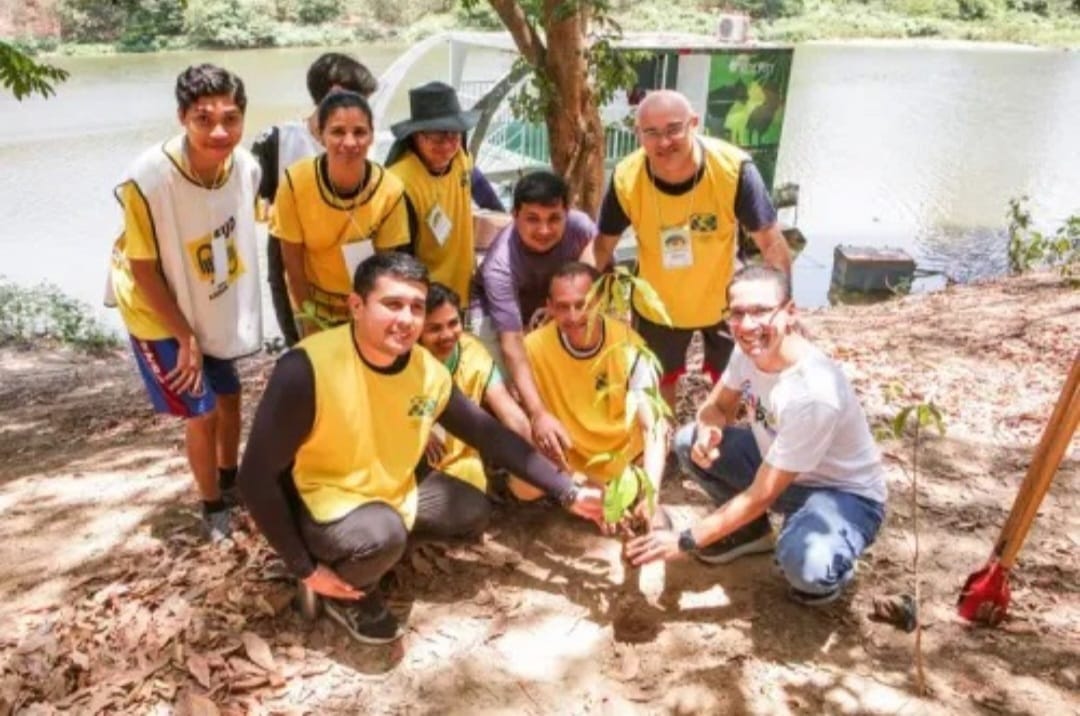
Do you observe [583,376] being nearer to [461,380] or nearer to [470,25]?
[461,380]

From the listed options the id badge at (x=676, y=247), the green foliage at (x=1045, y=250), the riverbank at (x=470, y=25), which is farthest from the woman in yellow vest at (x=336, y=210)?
the riverbank at (x=470, y=25)

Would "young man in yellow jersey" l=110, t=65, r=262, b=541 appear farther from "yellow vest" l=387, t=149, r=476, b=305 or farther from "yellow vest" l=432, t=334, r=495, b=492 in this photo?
"yellow vest" l=432, t=334, r=495, b=492

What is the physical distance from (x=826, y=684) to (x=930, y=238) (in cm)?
1272

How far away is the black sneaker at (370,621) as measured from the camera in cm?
261

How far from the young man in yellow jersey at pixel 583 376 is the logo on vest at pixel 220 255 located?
1070mm

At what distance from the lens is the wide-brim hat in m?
3.18

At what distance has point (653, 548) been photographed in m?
2.54

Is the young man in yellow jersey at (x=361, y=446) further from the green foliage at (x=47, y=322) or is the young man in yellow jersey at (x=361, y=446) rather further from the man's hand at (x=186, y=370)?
the green foliage at (x=47, y=322)

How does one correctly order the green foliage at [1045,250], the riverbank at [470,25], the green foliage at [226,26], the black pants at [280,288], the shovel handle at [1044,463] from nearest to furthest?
the shovel handle at [1044,463]
the black pants at [280,288]
the green foliage at [1045,250]
the riverbank at [470,25]
the green foliage at [226,26]

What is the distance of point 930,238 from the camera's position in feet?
44.7

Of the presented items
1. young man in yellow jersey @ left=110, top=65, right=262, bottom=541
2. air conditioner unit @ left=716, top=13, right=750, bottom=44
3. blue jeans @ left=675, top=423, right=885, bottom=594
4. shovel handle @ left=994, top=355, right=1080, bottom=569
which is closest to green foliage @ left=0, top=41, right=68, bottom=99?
young man in yellow jersey @ left=110, top=65, right=262, bottom=541

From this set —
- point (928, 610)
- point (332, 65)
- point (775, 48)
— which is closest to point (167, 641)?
point (332, 65)

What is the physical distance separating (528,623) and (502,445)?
59 centimetres

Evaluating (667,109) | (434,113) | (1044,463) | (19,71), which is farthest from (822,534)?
(19,71)
